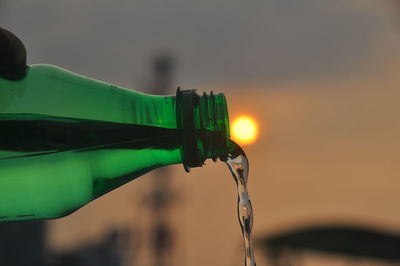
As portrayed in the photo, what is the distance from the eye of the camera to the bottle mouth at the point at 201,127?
3.95 ft

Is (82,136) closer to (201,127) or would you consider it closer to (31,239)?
(201,127)

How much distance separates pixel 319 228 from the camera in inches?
337

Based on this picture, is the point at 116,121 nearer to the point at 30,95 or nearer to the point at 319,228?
the point at 30,95

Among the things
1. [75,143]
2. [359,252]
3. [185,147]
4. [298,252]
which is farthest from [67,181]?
[359,252]

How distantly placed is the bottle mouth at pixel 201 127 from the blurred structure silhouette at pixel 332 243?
703 cm

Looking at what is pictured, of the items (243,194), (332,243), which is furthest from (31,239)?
(243,194)

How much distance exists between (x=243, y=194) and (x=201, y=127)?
0.17 meters

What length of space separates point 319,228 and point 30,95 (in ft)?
25.2

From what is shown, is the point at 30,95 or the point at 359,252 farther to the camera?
the point at 359,252

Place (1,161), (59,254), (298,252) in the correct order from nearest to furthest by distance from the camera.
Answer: (1,161)
(298,252)
(59,254)

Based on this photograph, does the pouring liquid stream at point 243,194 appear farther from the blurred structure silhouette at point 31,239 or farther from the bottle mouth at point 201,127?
the blurred structure silhouette at point 31,239

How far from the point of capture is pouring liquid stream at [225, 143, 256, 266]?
4.17 ft

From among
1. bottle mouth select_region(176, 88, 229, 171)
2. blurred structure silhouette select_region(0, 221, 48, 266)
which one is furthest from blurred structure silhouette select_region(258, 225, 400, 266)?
blurred structure silhouette select_region(0, 221, 48, 266)

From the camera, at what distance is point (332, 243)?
8516mm
